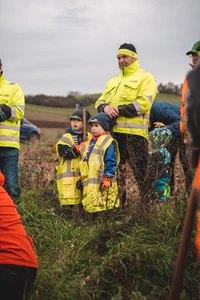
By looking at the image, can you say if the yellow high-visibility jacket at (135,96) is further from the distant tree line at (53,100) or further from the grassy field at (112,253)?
the distant tree line at (53,100)

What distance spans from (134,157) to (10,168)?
1.91 metres

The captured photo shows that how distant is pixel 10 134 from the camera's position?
5.38m

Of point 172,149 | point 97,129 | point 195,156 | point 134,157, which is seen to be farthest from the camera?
point 172,149

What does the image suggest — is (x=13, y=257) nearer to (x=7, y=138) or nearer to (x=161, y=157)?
(x=161, y=157)

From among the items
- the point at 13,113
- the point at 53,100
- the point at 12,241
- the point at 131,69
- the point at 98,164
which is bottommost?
the point at 12,241

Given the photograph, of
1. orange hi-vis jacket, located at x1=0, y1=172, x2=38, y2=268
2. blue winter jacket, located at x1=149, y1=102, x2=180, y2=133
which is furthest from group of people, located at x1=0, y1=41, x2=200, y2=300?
orange hi-vis jacket, located at x1=0, y1=172, x2=38, y2=268

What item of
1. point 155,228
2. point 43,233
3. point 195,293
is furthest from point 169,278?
point 43,233

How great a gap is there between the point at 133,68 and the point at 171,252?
116 inches

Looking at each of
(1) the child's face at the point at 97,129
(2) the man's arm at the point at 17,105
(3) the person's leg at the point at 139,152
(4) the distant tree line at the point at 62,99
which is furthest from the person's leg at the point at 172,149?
(4) the distant tree line at the point at 62,99

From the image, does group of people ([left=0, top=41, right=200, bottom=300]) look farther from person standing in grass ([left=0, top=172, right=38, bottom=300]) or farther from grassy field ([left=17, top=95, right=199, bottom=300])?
person standing in grass ([left=0, top=172, right=38, bottom=300])

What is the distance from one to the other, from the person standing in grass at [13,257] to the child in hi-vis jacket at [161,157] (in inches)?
82.9

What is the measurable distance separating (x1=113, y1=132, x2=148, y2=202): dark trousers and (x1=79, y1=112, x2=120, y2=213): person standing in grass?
0.15 m

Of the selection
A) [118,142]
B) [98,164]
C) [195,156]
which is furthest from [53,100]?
[195,156]

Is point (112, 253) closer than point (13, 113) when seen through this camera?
Yes
